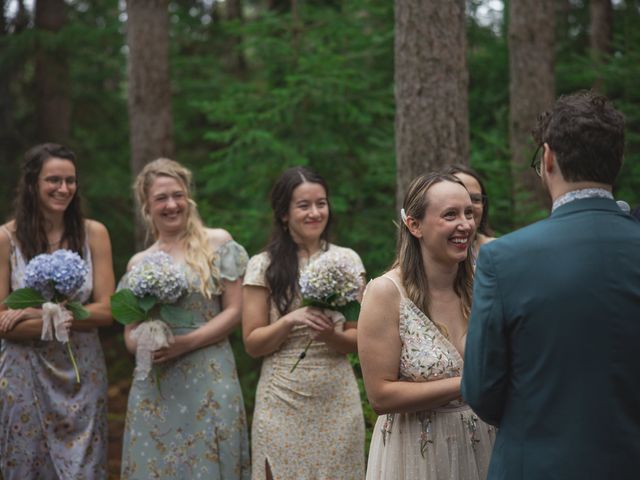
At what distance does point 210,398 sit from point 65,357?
43.8 inches

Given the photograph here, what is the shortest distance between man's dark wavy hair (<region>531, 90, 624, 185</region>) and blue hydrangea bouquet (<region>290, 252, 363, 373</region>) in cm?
183

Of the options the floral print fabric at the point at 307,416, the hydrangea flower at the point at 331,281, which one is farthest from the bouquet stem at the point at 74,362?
the hydrangea flower at the point at 331,281

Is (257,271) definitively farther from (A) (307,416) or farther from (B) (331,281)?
(A) (307,416)

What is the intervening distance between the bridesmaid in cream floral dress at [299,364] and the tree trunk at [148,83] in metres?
4.47

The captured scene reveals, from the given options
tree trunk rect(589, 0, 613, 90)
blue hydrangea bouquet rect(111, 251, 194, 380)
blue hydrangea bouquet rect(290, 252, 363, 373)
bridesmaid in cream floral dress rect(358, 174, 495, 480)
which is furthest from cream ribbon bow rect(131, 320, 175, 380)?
tree trunk rect(589, 0, 613, 90)

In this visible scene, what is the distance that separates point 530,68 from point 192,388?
19.0 feet

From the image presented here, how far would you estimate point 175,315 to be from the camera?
15.1ft

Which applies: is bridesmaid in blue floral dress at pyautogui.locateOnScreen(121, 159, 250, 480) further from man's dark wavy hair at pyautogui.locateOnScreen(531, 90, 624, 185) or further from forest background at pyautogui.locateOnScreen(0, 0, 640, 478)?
man's dark wavy hair at pyautogui.locateOnScreen(531, 90, 624, 185)

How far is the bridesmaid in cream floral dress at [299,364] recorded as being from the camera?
4328 mm

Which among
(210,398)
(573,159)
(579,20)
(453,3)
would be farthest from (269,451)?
(579,20)

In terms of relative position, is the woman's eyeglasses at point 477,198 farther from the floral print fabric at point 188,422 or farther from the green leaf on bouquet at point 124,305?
the green leaf on bouquet at point 124,305

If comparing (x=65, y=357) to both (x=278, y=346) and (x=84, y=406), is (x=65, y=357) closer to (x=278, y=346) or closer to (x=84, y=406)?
(x=84, y=406)

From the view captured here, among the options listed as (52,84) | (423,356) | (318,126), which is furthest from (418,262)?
(52,84)

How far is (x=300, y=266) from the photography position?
15.2 ft
